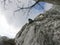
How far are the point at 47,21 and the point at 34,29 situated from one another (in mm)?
525

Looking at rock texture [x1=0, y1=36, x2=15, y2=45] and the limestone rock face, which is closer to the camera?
the limestone rock face

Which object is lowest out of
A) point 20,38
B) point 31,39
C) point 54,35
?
point 20,38

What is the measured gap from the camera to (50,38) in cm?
534

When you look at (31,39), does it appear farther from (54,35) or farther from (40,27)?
(54,35)

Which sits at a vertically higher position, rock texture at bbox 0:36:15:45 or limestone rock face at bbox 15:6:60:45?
limestone rock face at bbox 15:6:60:45

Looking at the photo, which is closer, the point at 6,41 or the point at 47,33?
the point at 47,33

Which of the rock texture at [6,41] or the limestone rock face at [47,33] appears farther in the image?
the rock texture at [6,41]

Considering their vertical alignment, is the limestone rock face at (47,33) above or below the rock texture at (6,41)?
above

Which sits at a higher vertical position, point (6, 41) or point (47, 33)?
point (47, 33)

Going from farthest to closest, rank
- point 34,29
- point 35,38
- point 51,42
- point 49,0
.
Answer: point 49,0, point 34,29, point 35,38, point 51,42

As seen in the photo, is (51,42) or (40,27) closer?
Answer: (51,42)

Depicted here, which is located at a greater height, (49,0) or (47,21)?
(49,0)

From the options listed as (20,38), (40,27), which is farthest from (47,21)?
(20,38)

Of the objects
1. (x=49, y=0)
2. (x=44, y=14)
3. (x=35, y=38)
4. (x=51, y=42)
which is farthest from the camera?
(x=44, y=14)
